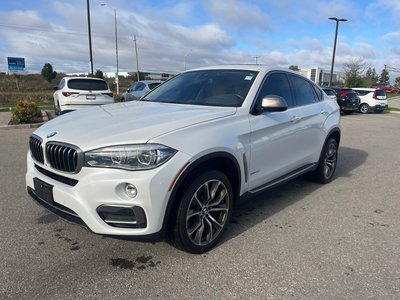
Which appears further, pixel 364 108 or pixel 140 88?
pixel 364 108

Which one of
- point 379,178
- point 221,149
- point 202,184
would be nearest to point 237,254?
point 202,184

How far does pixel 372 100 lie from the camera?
23.0 m

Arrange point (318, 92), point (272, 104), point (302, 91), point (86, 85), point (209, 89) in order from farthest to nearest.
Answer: point (86, 85)
point (318, 92)
point (302, 91)
point (209, 89)
point (272, 104)

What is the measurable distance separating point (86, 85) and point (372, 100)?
18448 millimetres

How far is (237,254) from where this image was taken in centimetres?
334

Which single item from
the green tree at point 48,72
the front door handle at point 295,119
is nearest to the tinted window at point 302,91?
the front door handle at point 295,119

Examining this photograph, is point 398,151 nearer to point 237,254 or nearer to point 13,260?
point 237,254

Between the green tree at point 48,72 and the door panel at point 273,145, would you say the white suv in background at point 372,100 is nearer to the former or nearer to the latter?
the door panel at point 273,145

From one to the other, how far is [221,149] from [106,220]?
3.83 ft

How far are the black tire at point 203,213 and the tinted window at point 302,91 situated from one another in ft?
6.53

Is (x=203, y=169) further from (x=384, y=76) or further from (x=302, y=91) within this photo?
(x=384, y=76)

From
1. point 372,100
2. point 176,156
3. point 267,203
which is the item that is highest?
point 176,156

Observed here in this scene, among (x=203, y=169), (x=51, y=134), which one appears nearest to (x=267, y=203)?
(x=203, y=169)

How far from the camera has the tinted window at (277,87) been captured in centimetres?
406
